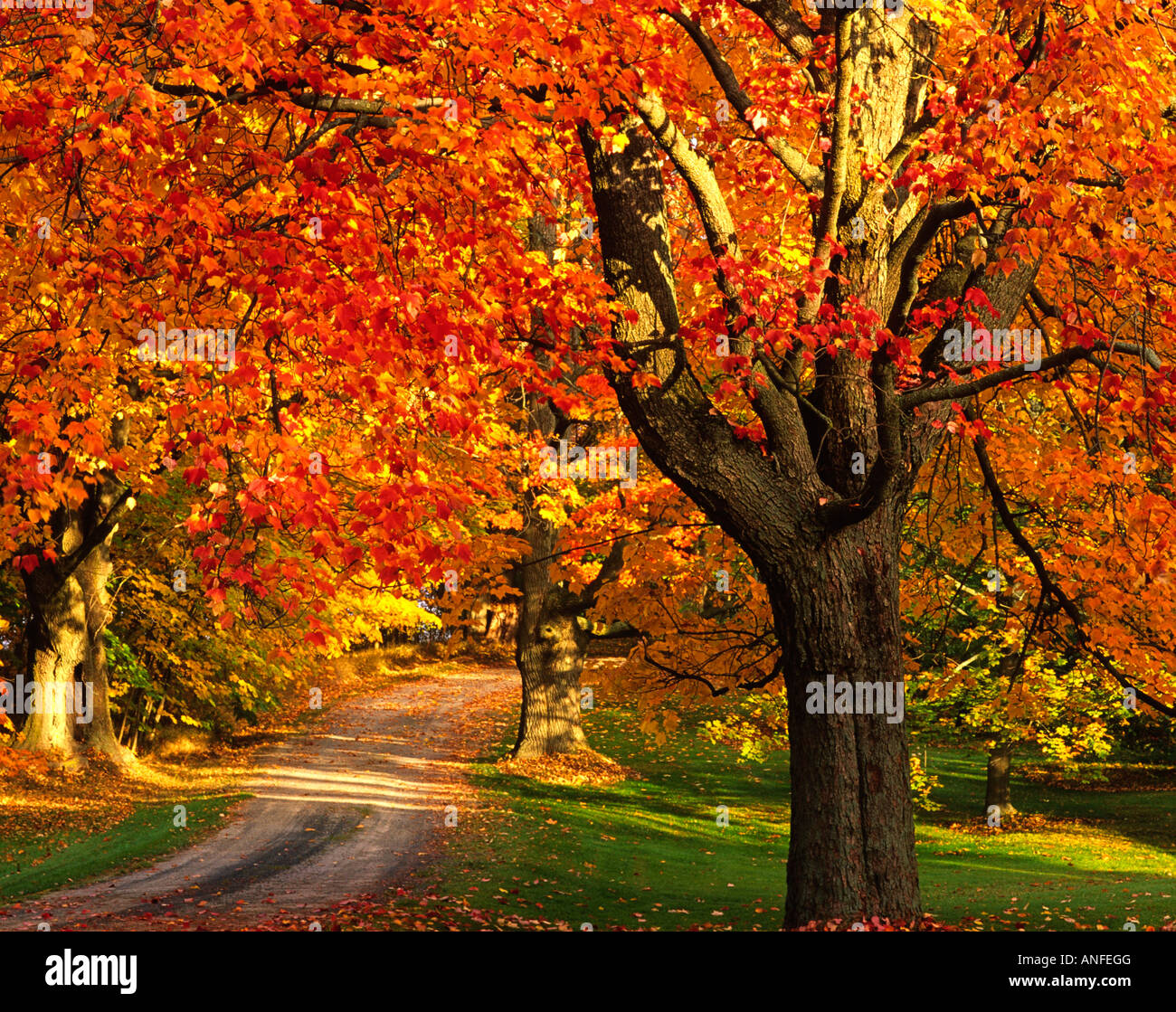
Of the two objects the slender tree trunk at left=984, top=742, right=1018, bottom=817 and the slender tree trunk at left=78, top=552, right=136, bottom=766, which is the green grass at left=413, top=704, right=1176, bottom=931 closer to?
the slender tree trunk at left=984, top=742, right=1018, bottom=817

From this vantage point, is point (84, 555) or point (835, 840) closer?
point (835, 840)

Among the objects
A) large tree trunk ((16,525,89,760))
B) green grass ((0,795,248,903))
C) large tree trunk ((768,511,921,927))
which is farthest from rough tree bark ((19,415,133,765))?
large tree trunk ((768,511,921,927))

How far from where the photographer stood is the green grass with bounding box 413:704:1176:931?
13.1 metres

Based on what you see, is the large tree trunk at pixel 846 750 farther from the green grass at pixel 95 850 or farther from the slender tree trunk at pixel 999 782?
the slender tree trunk at pixel 999 782

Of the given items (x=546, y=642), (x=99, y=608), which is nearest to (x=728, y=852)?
(x=546, y=642)

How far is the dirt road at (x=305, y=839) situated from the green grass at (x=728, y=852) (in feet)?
4.11

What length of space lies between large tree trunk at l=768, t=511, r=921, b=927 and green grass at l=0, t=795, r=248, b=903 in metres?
10.2

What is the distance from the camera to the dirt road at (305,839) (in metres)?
11.8

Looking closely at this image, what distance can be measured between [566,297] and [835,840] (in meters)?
7.07

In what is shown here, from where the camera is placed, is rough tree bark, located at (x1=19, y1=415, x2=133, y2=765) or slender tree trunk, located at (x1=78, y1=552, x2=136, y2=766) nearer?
rough tree bark, located at (x1=19, y1=415, x2=133, y2=765)
